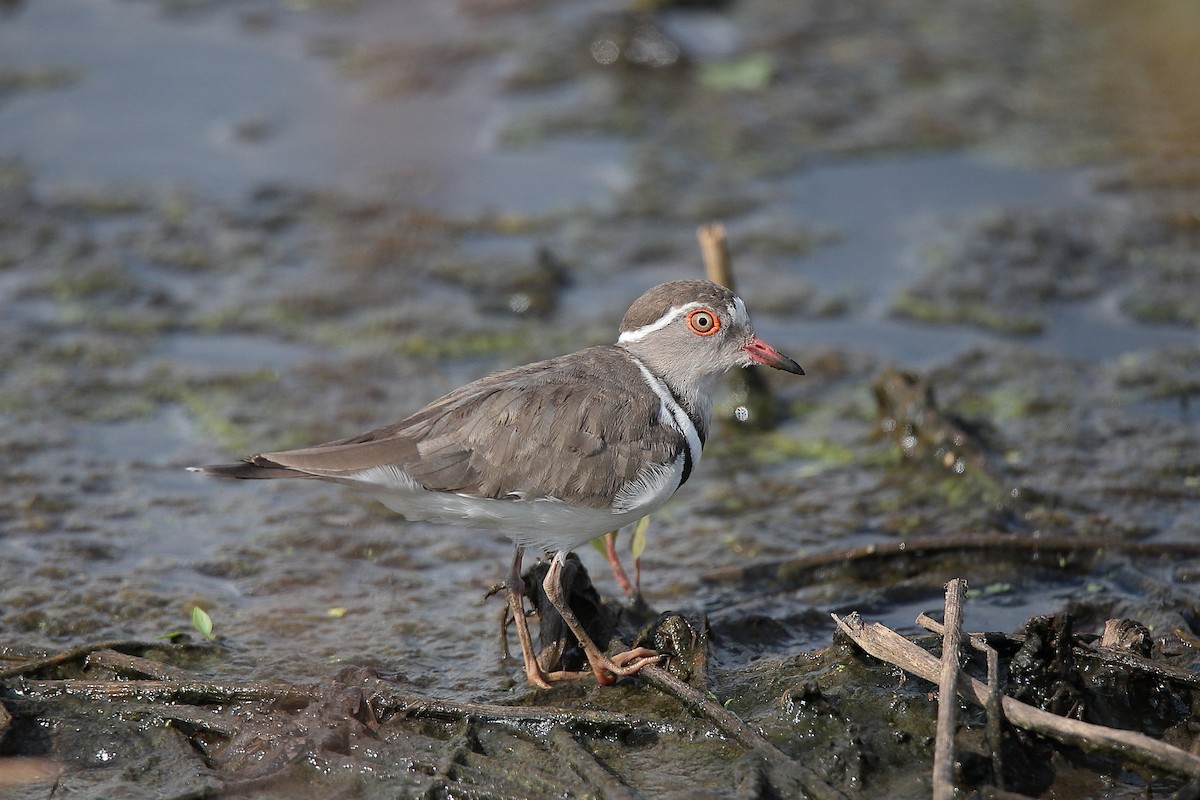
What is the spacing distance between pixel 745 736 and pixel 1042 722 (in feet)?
3.12

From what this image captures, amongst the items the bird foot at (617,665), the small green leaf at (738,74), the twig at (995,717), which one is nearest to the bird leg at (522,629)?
the bird foot at (617,665)

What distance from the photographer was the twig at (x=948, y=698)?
4121 millimetres

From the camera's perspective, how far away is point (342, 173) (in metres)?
9.84

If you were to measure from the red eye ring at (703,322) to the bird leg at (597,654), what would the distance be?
4.00ft

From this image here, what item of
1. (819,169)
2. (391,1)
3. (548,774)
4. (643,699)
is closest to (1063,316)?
(819,169)

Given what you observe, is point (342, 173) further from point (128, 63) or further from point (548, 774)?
point (548, 774)

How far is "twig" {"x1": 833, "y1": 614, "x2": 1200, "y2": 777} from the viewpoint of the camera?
417 cm

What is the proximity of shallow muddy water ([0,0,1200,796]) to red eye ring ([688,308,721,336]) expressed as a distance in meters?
1.09

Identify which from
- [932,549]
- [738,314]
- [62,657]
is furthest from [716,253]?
[62,657]

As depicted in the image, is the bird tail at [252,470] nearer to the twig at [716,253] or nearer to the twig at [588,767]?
the twig at [588,767]

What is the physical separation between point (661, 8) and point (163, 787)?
842cm

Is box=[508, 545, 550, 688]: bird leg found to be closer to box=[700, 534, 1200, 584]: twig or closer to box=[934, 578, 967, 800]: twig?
box=[700, 534, 1200, 584]: twig

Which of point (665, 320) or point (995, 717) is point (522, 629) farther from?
point (995, 717)

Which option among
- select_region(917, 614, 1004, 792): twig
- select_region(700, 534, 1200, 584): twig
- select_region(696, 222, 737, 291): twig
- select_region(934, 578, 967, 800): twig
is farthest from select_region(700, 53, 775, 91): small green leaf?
select_region(917, 614, 1004, 792): twig
